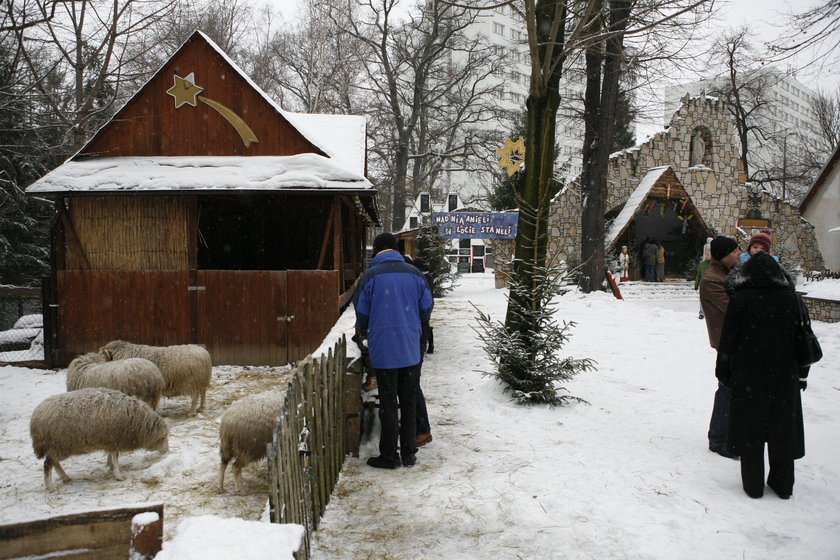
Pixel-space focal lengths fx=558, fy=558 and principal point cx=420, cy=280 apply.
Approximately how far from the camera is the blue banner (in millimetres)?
20609

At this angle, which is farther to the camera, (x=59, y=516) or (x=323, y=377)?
(x=323, y=377)

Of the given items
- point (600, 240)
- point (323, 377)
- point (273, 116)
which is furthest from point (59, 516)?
point (600, 240)

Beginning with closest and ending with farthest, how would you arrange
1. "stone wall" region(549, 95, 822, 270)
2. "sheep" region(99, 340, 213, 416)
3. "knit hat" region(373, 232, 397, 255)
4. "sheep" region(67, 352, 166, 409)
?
"knit hat" region(373, 232, 397, 255), "sheep" region(67, 352, 166, 409), "sheep" region(99, 340, 213, 416), "stone wall" region(549, 95, 822, 270)

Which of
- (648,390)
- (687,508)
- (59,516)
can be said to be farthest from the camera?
(648,390)

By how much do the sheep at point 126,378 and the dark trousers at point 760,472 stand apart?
5.82 metres

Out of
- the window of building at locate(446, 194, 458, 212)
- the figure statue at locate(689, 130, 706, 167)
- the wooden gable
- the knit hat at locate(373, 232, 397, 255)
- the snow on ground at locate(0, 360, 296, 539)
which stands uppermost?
the figure statue at locate(689, 130, 706, 167)

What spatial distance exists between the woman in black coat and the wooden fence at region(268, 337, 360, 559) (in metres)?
3.19

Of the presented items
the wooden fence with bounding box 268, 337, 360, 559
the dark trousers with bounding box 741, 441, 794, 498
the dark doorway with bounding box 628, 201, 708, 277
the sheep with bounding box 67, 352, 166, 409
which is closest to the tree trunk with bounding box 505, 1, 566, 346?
the wooden fence with bounding box 268, 337, 360, 559

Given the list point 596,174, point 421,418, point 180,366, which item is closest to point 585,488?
point 421,418

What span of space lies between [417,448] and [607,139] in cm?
1550

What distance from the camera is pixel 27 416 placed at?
23.1 ft

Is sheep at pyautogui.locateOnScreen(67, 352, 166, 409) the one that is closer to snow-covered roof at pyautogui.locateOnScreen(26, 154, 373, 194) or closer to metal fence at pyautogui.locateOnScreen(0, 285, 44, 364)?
snow-covered roof at pyautogui.locateOnScreen(26, 154, 373, 194)

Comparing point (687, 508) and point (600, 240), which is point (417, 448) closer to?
point (687, 508)

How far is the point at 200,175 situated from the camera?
9.45 meters
